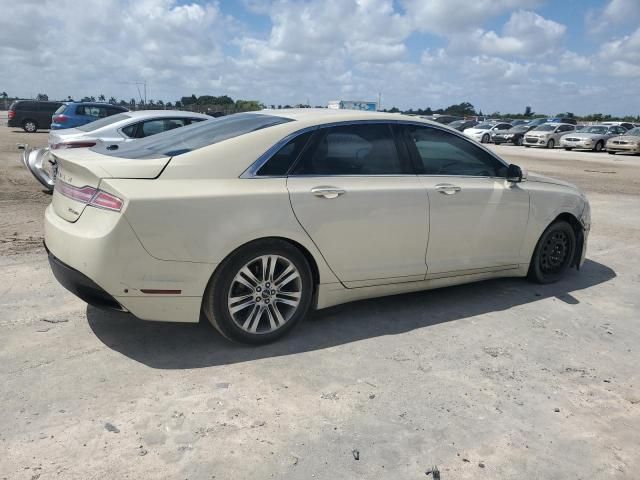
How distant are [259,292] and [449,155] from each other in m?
2.08

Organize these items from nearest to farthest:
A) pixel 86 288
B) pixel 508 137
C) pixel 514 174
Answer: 1. pixel 86 288
2. pixel 514 174
3. pixel 508 137

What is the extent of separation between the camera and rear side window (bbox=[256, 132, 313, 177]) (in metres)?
3.70

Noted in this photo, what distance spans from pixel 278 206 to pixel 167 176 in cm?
73

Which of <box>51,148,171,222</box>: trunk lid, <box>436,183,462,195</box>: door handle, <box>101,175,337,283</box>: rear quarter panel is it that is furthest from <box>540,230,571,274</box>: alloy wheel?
<box>51,148,171,222</box>: trunk lid

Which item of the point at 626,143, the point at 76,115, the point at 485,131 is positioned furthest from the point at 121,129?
the point at 485,131

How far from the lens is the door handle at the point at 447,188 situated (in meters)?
4.38

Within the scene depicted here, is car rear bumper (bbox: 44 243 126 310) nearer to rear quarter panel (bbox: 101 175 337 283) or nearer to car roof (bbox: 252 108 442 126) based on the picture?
rear quarter panel (bbox: 101 175 337 283)

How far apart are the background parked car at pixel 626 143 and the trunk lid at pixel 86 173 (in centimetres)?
2976

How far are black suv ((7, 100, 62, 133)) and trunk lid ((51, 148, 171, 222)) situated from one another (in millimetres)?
29219

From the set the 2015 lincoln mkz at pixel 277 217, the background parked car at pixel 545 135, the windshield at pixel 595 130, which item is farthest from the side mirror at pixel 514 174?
the background parked car at pixel 545 135

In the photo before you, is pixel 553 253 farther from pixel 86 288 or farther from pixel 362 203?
pixel 86 288

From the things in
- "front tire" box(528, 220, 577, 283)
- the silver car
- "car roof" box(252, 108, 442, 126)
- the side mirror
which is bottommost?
"front tire" box(528, 220, 577, 283)

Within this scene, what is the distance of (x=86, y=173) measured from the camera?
Result: 3428mm

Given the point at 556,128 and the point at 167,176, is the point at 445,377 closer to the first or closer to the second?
the point at 167,176
